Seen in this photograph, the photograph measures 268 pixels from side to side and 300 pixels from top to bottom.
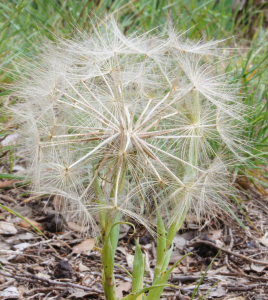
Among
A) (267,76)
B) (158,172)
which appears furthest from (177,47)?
(267,76)

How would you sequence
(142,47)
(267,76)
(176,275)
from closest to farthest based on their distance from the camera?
(142,47)
(176,275)
(267,76)

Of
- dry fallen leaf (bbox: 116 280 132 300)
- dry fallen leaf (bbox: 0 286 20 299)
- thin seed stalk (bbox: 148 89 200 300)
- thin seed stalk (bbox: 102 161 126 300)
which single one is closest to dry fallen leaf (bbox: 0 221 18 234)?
dry fallen leaf (bbox: 0 286 20 299)

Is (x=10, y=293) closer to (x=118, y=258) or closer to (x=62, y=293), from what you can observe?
(x=62, y=293)

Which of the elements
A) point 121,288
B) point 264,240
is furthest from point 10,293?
point 264,240

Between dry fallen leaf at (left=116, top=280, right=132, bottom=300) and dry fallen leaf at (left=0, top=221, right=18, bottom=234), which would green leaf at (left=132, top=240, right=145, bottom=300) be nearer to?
dry fallen leaf at (left=116, top=280, right=132, bottom=300)

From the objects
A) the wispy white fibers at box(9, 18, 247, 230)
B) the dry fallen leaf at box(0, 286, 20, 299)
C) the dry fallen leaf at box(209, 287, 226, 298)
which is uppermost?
the wispy white fibers at box(9, 18, 247, 230)

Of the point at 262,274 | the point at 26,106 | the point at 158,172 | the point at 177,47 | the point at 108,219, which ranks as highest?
the point at 177,47

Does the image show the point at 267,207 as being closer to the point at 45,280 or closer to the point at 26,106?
the point at 45,280
